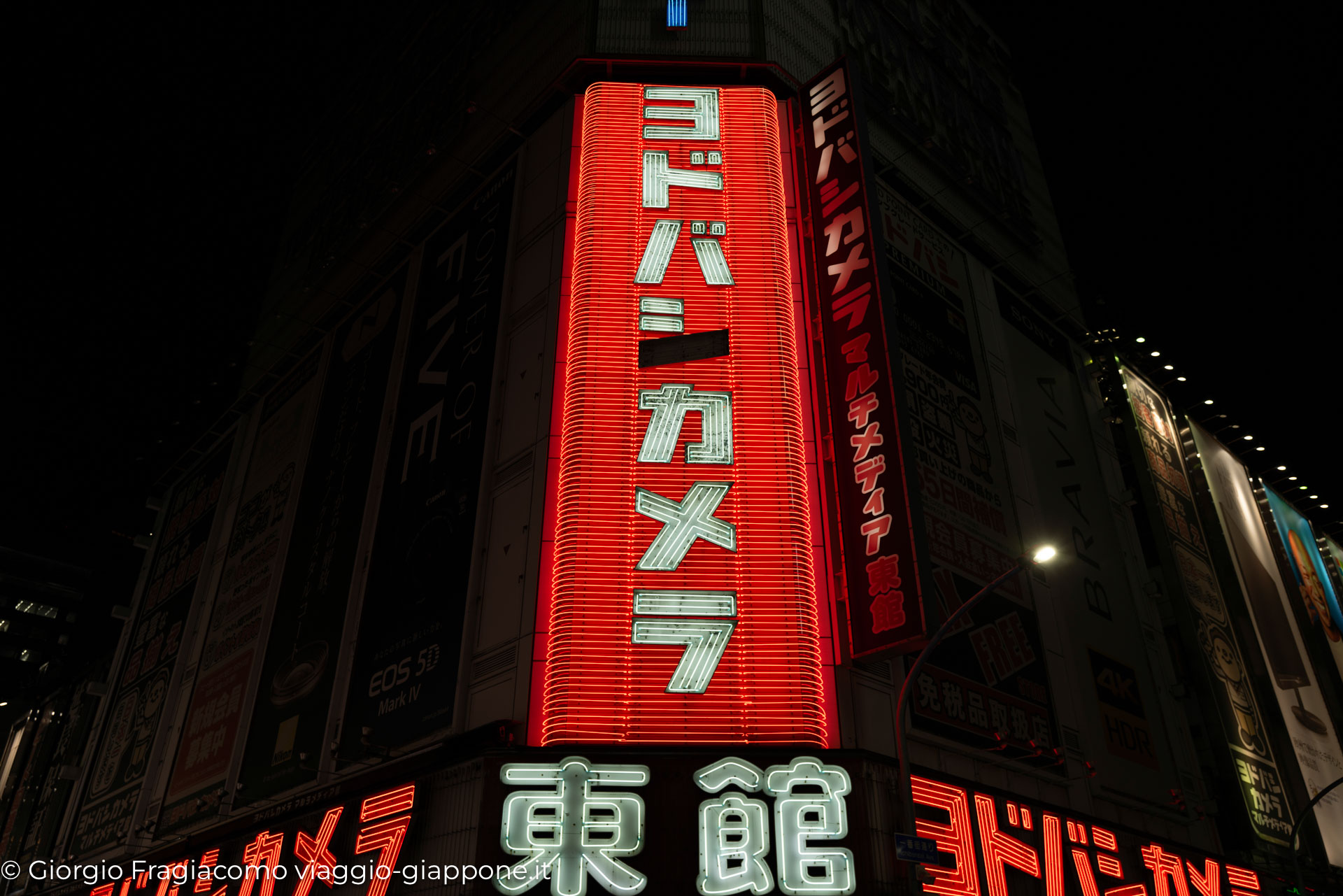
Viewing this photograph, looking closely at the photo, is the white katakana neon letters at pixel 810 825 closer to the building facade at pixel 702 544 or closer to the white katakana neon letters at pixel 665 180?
the building facade at pixel 702 544

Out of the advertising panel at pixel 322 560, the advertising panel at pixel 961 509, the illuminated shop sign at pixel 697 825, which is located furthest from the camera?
the advertising panel at pixel 322 560

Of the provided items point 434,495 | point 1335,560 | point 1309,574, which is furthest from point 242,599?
point 1335,560

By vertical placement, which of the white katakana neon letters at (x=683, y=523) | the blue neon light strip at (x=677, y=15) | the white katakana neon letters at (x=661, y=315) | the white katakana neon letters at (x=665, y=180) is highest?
the blue neon light strip at (x=677, y=15)

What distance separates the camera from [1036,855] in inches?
713

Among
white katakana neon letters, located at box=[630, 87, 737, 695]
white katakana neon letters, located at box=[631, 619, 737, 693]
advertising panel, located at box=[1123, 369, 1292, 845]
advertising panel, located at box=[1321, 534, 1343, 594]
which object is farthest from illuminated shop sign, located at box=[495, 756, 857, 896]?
advertising panel, located at box=[1321, 534, 1343, 594]

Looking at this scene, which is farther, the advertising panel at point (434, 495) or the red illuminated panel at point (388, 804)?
the advertising panel at point (434, 495)

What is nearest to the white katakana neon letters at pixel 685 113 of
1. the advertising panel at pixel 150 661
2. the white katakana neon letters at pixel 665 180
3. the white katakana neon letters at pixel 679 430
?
the white katakana neon letters at pixel 679 430

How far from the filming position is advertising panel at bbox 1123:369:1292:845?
26.2m

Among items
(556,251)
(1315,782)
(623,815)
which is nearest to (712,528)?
(623,815)

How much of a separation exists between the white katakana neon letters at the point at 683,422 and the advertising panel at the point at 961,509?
3.44 meters

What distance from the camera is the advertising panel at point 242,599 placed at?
86.1 ft

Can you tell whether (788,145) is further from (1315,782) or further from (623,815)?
(1315,782)

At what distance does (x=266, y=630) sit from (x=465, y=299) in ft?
35.9

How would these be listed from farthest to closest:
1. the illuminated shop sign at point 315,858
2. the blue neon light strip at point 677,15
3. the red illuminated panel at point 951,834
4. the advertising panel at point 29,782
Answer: the advertising panel at point 29,782 → the blue neon light strip at point 677,15 → the illuminated shop sign at point 315,858 → the red illuminated panel at point 951,834
